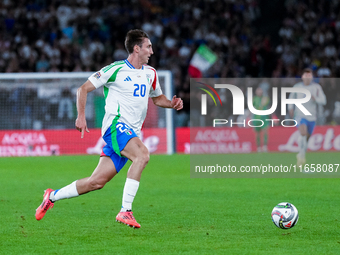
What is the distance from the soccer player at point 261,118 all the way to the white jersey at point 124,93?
1274cm

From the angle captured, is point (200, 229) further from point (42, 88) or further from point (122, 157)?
point (42, 88)

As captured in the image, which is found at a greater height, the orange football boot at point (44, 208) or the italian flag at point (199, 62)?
the italian flag at point (199, 62)

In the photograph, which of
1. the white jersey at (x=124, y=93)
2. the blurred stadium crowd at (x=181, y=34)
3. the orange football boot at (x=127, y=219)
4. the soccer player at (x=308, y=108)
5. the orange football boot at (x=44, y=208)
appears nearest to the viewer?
the orange football boot at (x=127, y=219)

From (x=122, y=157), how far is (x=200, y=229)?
119cm

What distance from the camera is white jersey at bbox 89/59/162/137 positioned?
21.6 feet

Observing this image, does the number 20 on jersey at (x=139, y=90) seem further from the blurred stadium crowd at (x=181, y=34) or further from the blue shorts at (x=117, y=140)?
the blurred stadium crowd at (x=181, y=34)

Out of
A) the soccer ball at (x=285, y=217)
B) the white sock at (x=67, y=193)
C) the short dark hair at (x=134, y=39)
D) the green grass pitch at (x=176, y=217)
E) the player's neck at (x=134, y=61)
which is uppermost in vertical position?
the short dark hair at (x=134, y=39)

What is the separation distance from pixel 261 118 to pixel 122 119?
1374cm

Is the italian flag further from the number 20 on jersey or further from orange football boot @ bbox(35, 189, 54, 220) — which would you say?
orange football boot @ bbox(35, 189, 54, 220)

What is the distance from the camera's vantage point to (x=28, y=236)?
239 inches

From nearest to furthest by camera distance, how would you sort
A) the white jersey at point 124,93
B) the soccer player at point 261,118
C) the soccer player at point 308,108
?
the white jersey at point 124,93 → the soccer player at point 308,108 → the soccer player at point 261,118

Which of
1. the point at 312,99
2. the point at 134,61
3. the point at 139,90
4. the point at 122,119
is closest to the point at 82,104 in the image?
the point at 122,119

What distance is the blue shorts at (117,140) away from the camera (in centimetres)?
643

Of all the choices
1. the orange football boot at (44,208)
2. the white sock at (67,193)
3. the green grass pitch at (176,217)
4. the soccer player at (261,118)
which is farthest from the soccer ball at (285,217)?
the soccer player at (261,118)
